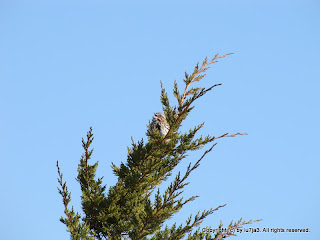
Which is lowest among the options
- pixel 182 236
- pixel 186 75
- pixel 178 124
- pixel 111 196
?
pixel 182 236

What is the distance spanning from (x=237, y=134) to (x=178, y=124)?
3.57 ft

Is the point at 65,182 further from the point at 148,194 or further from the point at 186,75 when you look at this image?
the point at 186,75

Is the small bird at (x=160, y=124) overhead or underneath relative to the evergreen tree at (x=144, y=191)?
overhead

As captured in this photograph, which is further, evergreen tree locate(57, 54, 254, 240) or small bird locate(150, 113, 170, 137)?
small bird locate(150, 113, 170, 137)

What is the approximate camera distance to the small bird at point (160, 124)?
375 inches

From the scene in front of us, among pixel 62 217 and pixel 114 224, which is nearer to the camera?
pixel 62 217

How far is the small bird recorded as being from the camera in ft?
31.2

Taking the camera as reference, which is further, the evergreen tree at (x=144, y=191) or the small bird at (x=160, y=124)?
the small bird at (x=160, y=124)

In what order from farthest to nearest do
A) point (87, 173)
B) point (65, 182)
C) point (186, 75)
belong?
1. point (186, 75)
2. point (87, 173)
3. point (65, 182)

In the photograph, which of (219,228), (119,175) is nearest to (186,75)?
(119,175)

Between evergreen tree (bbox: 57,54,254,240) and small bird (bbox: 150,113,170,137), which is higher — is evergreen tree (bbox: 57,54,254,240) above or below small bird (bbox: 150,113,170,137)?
below

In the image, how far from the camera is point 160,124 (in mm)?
9570

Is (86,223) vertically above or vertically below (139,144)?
below

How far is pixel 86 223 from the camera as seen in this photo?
6758 millimetres
